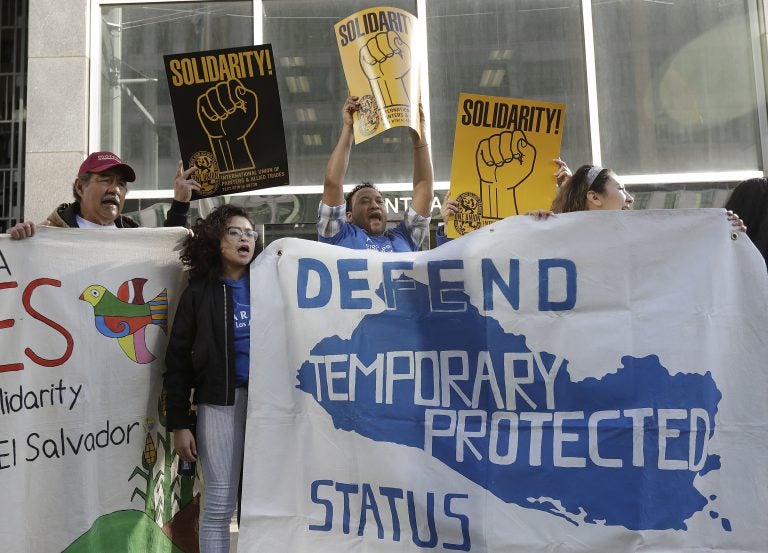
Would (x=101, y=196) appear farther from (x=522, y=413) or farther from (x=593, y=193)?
(x=593, y=193)

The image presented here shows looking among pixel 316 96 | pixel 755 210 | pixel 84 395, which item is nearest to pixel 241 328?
pixel 84 395

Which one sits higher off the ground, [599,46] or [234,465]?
[599,46]

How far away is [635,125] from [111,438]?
6312mm

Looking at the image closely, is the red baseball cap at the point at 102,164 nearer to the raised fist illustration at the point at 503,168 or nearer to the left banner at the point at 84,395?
the left banner at the point at 84,395

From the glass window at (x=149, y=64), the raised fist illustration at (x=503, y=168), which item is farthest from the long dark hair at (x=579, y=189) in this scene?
the glass window at (x=149, y=64)

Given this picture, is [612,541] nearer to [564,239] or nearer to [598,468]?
[598,468]

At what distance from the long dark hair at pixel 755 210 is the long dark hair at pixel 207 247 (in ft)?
7.24

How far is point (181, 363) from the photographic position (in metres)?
3.43

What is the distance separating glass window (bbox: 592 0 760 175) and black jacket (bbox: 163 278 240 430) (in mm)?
5632

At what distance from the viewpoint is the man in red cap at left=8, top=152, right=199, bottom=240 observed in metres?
3.80

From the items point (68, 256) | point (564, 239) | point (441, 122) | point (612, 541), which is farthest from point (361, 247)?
point (441, 122)

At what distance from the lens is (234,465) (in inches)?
134

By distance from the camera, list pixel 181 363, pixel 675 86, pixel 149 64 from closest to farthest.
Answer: pixel 181 363 → pixel 675 86 → pixel 149 64

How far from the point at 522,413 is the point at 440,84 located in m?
5.57
